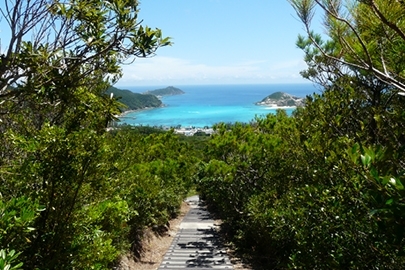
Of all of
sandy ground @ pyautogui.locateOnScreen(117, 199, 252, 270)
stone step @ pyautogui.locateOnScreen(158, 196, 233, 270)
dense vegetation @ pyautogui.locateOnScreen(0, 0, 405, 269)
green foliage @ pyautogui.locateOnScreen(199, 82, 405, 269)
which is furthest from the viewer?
stone step @ pyautogui.locateOnScreen(158, 196, 233, 270)

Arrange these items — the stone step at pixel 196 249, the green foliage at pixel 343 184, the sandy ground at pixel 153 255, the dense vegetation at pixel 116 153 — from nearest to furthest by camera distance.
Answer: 1. the green foliage at pixel 343 184
2. the dense vegetation at pixel 116 153
3. the sandy ground at pixel 153 255
4. the stone step at pixel 196 249

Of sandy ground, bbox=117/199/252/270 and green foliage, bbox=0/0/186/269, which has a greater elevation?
green foliage, bbox=0/0/186/269

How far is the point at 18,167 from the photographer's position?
3723mm

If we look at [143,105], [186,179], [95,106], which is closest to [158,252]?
[186,179]

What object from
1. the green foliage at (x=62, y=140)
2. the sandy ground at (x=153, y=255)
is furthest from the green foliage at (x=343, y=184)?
the sandy ground at (x=153, y=255)

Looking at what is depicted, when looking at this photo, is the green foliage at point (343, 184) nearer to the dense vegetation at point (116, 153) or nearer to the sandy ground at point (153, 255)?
the dense vegetation at point (116, 153)

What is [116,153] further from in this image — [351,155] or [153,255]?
[153,255]

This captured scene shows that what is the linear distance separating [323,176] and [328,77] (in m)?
3.38

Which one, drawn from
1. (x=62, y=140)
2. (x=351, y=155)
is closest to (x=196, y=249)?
(x=62, y=140)

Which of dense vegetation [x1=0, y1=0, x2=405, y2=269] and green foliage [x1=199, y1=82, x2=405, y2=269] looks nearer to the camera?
green foliage [x1=199, y1=82, x2=405, y2=269]

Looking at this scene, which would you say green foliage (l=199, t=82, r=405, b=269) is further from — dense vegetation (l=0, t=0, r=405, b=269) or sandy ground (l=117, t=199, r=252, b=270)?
sandy ground (l=117, t=199, r=252, b=270)

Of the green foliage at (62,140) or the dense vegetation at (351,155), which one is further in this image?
the green foliage at (62,140)

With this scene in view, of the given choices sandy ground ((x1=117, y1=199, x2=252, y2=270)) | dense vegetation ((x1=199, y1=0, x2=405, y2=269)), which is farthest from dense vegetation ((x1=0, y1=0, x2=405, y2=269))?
sandy ground ((x1=117, y1=199, x2=252, y2=270))

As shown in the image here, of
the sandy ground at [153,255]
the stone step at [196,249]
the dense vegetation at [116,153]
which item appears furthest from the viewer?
the stone step at [196,249]
